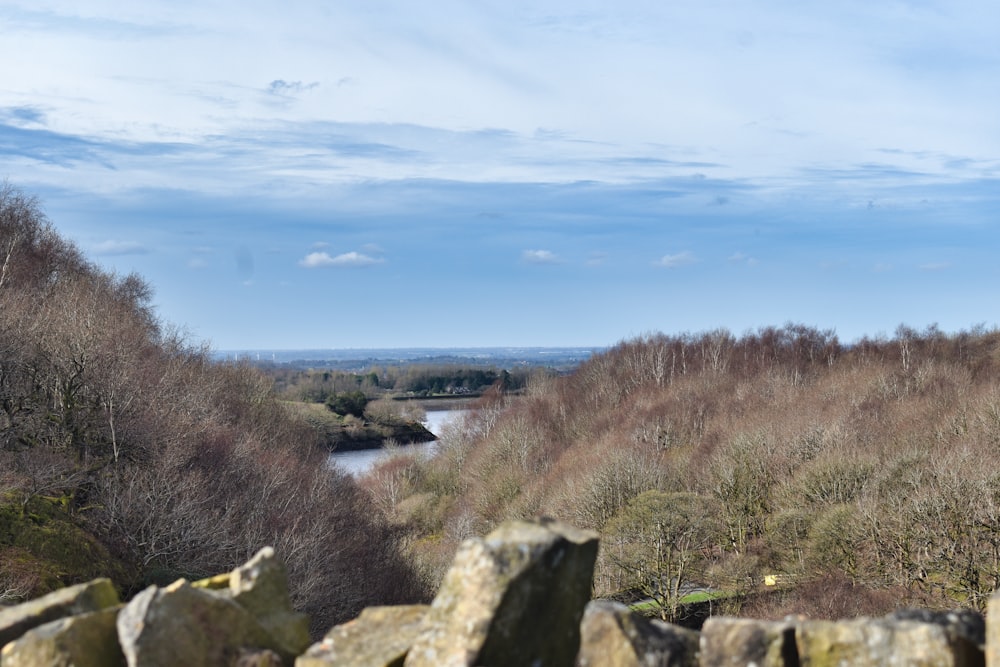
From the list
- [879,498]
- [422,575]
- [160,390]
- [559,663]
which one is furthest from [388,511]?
[559,663]

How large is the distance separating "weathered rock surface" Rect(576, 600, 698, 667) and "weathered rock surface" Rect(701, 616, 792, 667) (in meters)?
0.17

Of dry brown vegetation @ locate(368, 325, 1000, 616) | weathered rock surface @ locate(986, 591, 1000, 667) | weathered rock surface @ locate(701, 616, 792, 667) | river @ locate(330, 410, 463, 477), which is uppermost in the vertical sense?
weathered rock surface @ locate(986, 591, 1000, 667)

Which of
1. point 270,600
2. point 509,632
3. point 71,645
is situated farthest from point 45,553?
point 509,632

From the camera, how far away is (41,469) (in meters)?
38.0

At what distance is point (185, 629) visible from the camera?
6.34 meters

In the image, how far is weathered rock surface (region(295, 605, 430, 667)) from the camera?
6.29 metres

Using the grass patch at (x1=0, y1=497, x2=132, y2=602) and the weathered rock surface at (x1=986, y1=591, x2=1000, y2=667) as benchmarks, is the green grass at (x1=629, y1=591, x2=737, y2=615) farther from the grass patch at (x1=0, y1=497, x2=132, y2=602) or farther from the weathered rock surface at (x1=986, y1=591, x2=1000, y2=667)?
the weathered rock surface at (x1=986, y1=591, x2=1000, y2=667)

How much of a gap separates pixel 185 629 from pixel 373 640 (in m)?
1.30

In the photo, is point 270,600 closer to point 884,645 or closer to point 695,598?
point 884,645

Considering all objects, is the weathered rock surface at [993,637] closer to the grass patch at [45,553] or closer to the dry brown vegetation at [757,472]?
the grass patch at [45,553]

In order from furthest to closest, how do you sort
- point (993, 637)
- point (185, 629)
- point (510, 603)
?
point (185, 629) < point (510, 603) < point (993, 637)

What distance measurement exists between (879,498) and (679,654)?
176 feet

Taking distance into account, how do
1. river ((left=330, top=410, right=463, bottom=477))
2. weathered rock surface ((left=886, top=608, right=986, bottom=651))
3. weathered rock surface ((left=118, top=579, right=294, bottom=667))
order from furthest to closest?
river ((left=330, top=410, right=463, bottom=477))
weathered rock surface ((left=118, top=579, right=294, bottom=667))
weathered rock surface ((left=886, top=608, right=986, bottom=651))

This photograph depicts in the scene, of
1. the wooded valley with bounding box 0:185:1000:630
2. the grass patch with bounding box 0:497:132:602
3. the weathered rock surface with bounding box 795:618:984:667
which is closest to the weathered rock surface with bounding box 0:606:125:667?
the weathered rock surface with bounding box 795:618:984:667
